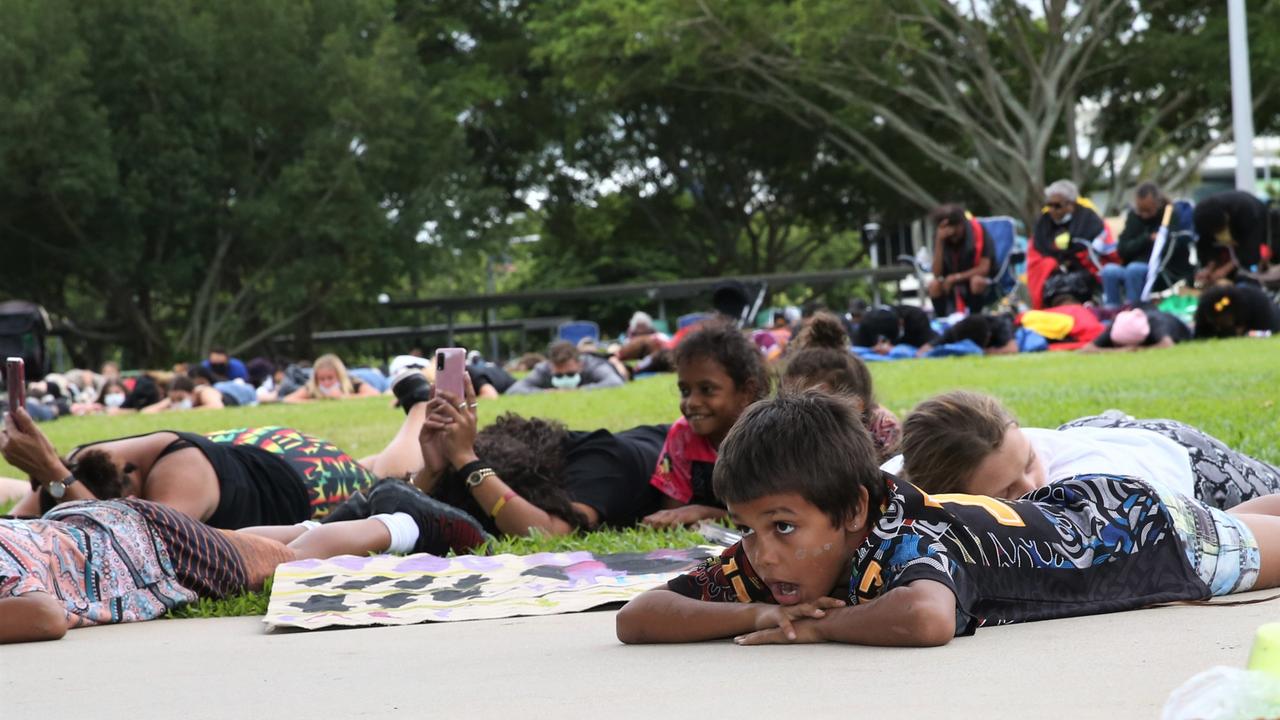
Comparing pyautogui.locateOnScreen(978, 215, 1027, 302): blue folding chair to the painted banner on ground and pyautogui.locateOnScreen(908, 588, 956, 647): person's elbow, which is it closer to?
the painted banner on ground

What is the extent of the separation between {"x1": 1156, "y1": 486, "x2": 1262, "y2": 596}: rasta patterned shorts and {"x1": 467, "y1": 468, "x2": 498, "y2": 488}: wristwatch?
2.87 meters

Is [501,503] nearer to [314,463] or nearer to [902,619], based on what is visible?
[314,463]

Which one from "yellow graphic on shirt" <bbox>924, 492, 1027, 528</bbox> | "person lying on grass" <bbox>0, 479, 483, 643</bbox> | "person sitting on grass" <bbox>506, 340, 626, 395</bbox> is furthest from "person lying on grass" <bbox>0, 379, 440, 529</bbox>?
"person sitting on grass" <bbox>506, 340, 626, 395</bbox>

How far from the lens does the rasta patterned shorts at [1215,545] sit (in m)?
3.56

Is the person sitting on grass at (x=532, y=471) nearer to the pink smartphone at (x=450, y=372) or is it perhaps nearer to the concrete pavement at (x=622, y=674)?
the pink smartphone at (x=450, y=372)

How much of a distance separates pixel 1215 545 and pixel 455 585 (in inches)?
87.0

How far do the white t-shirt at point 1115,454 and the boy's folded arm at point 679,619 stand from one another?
4.09 feet

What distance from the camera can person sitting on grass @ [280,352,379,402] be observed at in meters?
17.7

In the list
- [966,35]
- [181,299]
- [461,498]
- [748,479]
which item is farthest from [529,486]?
[181,299]

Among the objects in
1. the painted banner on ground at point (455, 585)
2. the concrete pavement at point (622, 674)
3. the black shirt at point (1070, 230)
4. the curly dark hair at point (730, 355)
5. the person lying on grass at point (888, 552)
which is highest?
the black shirt at point (1070, 230)

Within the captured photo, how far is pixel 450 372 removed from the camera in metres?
5.77

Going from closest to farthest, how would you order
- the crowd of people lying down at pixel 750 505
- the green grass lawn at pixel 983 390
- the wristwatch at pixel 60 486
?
the crowd of people lying down at pixel 750 505 < the wristwatch at pixel 60 486 < the green grass lawn at pixel 983 390

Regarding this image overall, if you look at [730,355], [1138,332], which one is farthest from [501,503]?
[1138,332]

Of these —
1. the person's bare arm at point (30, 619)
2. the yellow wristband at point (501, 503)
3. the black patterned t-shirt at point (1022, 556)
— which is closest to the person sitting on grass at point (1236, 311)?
the yellow wristband at point (501, 503)
